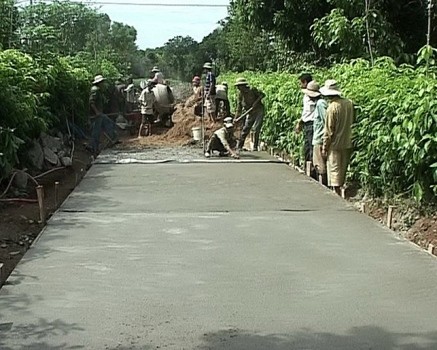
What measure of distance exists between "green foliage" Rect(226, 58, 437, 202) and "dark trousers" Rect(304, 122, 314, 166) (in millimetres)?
693

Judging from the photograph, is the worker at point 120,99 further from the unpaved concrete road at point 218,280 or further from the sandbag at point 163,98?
the unpaved concrete road at point 218,280

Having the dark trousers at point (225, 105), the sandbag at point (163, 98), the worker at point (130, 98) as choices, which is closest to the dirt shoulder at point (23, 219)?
the sandbag at point (163, 98)

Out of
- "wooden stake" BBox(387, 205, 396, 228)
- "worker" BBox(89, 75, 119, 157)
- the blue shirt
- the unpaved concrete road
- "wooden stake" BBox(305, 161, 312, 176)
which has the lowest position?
the unpaved concrete road

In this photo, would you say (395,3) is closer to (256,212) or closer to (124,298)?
(256,212)

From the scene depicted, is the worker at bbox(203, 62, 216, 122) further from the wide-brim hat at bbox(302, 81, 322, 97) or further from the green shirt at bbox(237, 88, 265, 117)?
the wide-brim hat at bbox(302, 81, 322, 97)

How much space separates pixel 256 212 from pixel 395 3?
11.4 meters

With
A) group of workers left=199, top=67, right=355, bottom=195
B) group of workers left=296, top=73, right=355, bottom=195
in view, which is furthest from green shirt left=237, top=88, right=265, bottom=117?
group of workers left=296, top=73, right=355, bottom=195

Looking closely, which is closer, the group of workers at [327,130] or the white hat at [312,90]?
the group of workers at [327,130]

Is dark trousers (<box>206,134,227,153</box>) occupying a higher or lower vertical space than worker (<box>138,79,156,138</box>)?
lower

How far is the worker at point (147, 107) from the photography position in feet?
66.9

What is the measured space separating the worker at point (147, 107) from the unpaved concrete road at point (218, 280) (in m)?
10.3

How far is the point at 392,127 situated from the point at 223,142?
22.7 feet

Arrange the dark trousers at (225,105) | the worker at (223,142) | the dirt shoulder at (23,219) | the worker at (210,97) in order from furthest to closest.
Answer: the dark trousers at (225,105), the worker at (210,97), the worker at (223,142), the dirt shoulder at (23,219)

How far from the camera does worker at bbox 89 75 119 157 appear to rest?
55.8 ft
